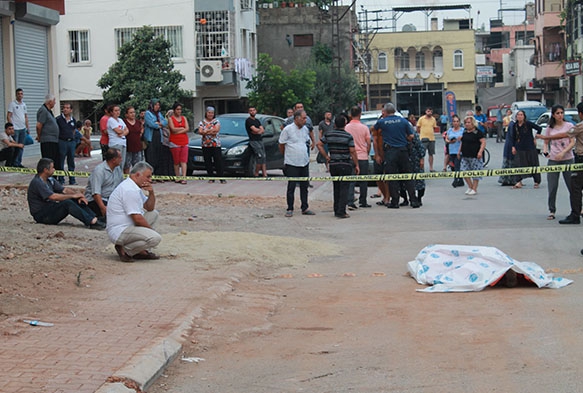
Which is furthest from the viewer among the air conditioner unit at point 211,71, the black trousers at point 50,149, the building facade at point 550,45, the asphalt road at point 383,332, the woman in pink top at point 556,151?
the building facade at point 550,45

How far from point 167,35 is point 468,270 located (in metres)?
39.6

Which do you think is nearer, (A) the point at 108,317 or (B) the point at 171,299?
(A) the point at 108,317

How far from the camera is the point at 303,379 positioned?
6.11 meters

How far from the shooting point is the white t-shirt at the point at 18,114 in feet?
68.8

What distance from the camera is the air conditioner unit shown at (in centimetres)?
4606

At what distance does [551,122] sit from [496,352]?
9.22 metres

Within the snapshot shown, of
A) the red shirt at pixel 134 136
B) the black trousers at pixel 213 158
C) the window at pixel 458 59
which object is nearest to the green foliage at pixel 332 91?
the window at pixel 458 59

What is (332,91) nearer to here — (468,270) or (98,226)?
(98,226)

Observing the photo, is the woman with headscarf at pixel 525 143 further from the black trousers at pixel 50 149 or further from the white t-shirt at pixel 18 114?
the white t-shirt at pixel 18 114

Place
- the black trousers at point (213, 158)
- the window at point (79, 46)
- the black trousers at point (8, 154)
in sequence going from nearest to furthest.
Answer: the black trousers at point (8, 154) < the black trousers at point (213, 158) < the window at point (79, 46)

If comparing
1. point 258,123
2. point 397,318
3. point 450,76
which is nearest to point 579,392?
point 397,318

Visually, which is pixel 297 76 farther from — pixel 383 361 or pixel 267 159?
pixel 383 361

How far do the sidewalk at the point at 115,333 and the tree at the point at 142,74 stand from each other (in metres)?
31.5

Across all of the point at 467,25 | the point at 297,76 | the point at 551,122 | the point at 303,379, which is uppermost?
the point at 467,25
